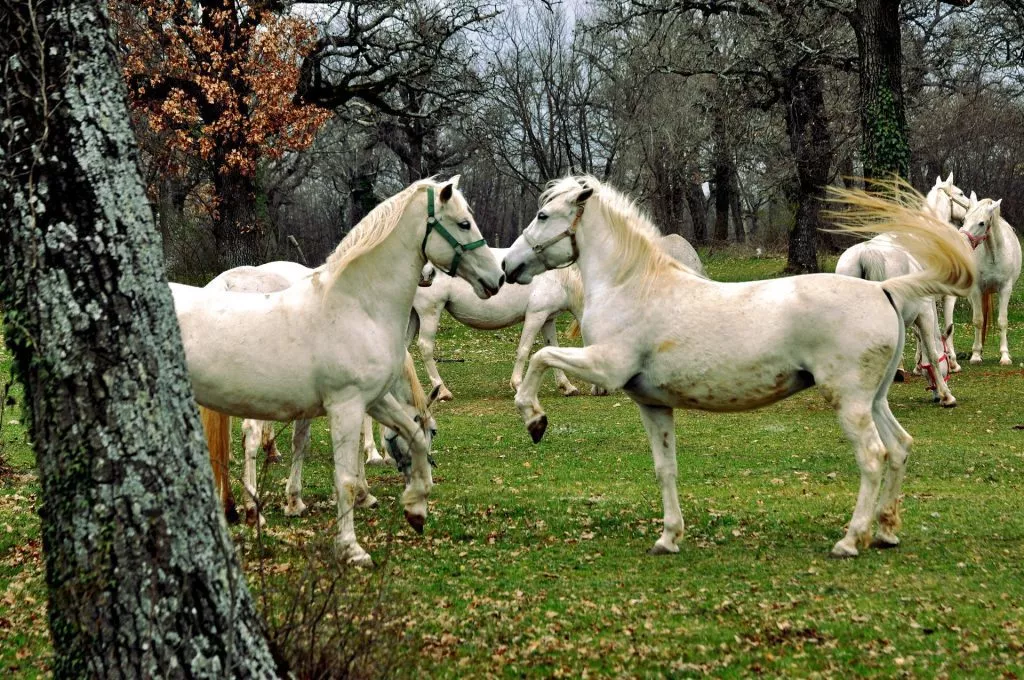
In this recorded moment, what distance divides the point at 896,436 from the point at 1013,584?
1249 mm

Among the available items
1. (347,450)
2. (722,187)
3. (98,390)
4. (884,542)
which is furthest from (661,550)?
(722,187)

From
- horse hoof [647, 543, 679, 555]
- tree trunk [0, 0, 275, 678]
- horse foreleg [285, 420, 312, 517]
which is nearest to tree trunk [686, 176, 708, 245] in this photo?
horse foreleg [285, 420, 312, 517]

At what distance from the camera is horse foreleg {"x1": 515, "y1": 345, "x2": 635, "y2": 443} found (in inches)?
292

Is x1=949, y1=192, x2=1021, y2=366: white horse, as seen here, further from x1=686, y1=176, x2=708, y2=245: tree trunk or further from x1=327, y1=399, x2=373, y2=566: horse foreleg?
x1=686, y1=176, x2=708, y2=245: tree trunk

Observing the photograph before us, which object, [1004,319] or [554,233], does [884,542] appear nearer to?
[554,233]

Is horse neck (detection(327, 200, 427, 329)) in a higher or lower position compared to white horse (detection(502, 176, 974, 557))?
higher

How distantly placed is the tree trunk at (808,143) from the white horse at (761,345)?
21.6m

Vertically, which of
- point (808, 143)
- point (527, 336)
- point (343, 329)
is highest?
point (808, 143)

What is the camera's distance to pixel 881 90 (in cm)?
2092

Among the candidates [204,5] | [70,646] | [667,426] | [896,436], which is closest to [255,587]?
[70,646]

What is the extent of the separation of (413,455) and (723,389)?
2.34 metres

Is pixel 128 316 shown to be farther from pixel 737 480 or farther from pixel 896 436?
pixel 737 480

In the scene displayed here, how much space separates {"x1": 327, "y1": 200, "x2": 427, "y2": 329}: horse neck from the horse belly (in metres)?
1.73

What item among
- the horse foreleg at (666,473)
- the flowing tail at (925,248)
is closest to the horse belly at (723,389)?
the horse foreleg at (666,473)
